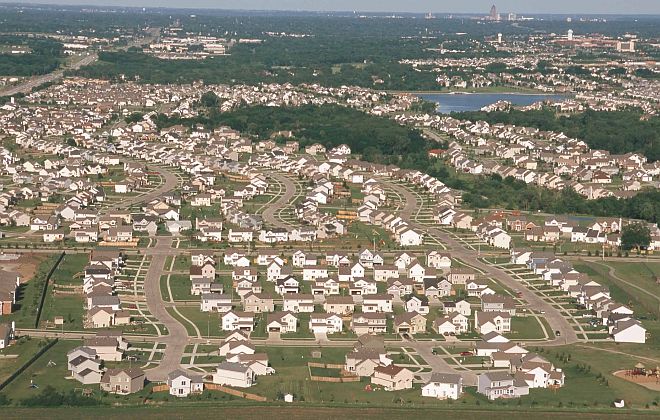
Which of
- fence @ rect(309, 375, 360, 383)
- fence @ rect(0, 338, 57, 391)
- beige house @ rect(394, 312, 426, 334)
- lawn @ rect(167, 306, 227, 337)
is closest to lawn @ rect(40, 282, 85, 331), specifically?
fence @ rect(0, 338, 57, 391)

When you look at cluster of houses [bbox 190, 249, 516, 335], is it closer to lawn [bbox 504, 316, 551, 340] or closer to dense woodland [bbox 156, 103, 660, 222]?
lawn [bbox 504, 316, 551, 340]

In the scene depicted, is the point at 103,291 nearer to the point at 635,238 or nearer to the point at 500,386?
the point at 500,386

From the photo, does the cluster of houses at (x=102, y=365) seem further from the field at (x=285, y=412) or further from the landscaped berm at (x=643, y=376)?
the landscaped berm at (x=643, y=376)

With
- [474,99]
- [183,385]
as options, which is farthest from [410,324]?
[474,99]

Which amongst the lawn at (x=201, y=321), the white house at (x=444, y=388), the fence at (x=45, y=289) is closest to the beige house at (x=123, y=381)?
the lawn at (x=201, y=321)

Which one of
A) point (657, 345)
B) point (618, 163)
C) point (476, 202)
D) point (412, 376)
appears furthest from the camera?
point (618, 163)

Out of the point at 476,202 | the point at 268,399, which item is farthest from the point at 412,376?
the point at 476,202

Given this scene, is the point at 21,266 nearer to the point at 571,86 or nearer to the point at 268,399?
the point at 268,399

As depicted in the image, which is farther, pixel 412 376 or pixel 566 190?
pixel 566 190
